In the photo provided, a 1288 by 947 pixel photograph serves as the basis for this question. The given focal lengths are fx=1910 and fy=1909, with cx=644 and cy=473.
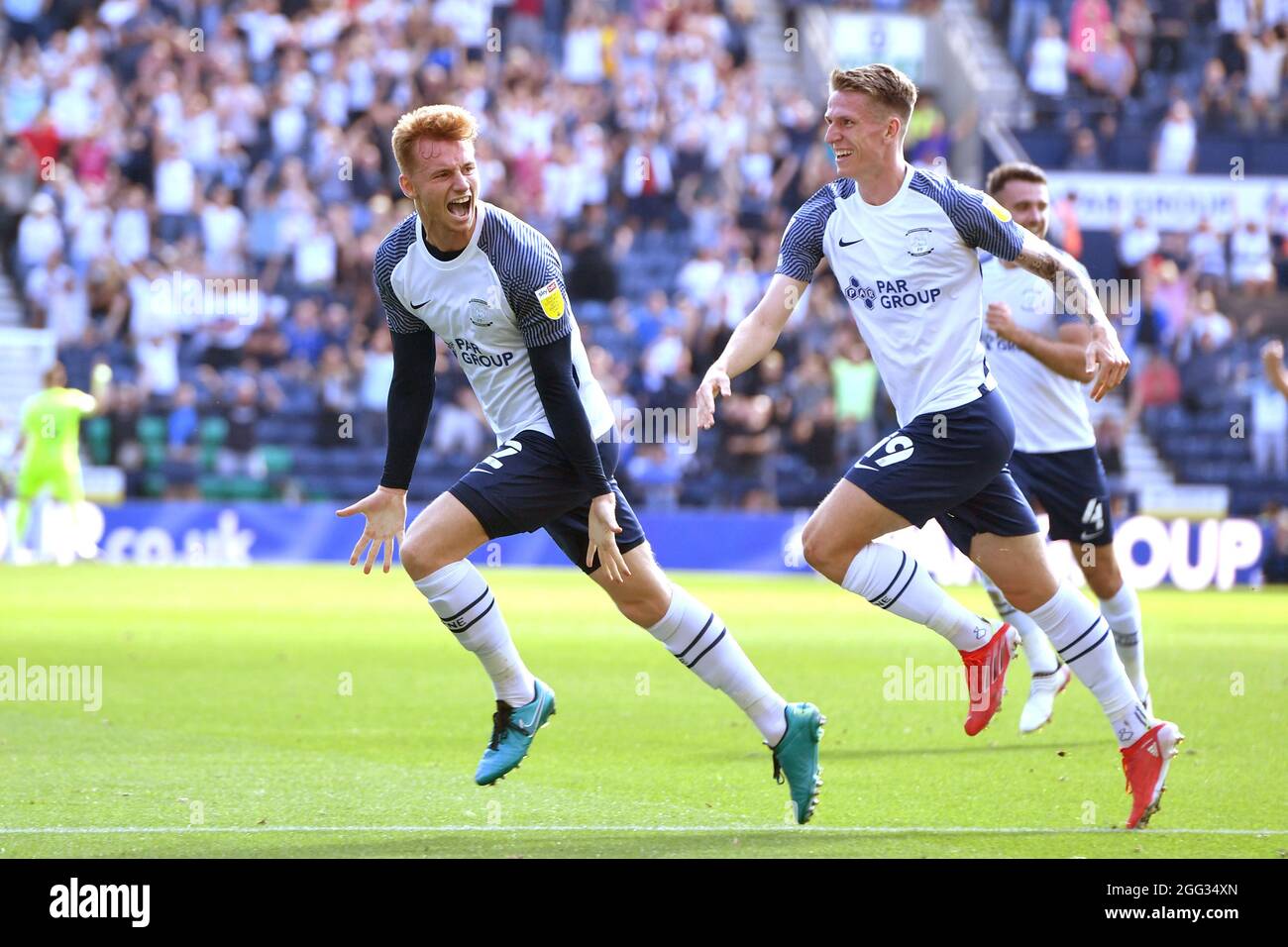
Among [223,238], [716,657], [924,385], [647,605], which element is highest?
[223,238]

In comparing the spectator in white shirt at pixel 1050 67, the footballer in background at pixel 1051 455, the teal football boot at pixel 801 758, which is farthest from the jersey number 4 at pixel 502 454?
the spectator in white shirt at pixel 1050 67

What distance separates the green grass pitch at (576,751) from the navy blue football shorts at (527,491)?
1046 millimetres

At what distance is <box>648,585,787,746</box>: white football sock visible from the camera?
6934mm

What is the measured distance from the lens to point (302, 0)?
2675 cm

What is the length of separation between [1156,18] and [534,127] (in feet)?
32.4

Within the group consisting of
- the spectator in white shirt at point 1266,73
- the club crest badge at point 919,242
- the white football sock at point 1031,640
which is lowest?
the white football sock at point 1031,640

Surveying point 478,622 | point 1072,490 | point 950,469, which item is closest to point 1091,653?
point 950,469

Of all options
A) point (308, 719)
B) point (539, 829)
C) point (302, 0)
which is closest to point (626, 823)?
point (539, 829)

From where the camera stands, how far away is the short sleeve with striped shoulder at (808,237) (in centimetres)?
737

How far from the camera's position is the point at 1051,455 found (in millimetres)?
9484

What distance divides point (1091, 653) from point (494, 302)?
8.27ft

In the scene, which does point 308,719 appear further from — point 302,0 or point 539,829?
point 302,0

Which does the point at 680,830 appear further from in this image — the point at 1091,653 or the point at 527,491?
the point at 1091,653

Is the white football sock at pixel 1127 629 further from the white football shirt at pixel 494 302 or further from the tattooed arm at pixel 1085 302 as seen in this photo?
the white football shirt at pixel 494 302
